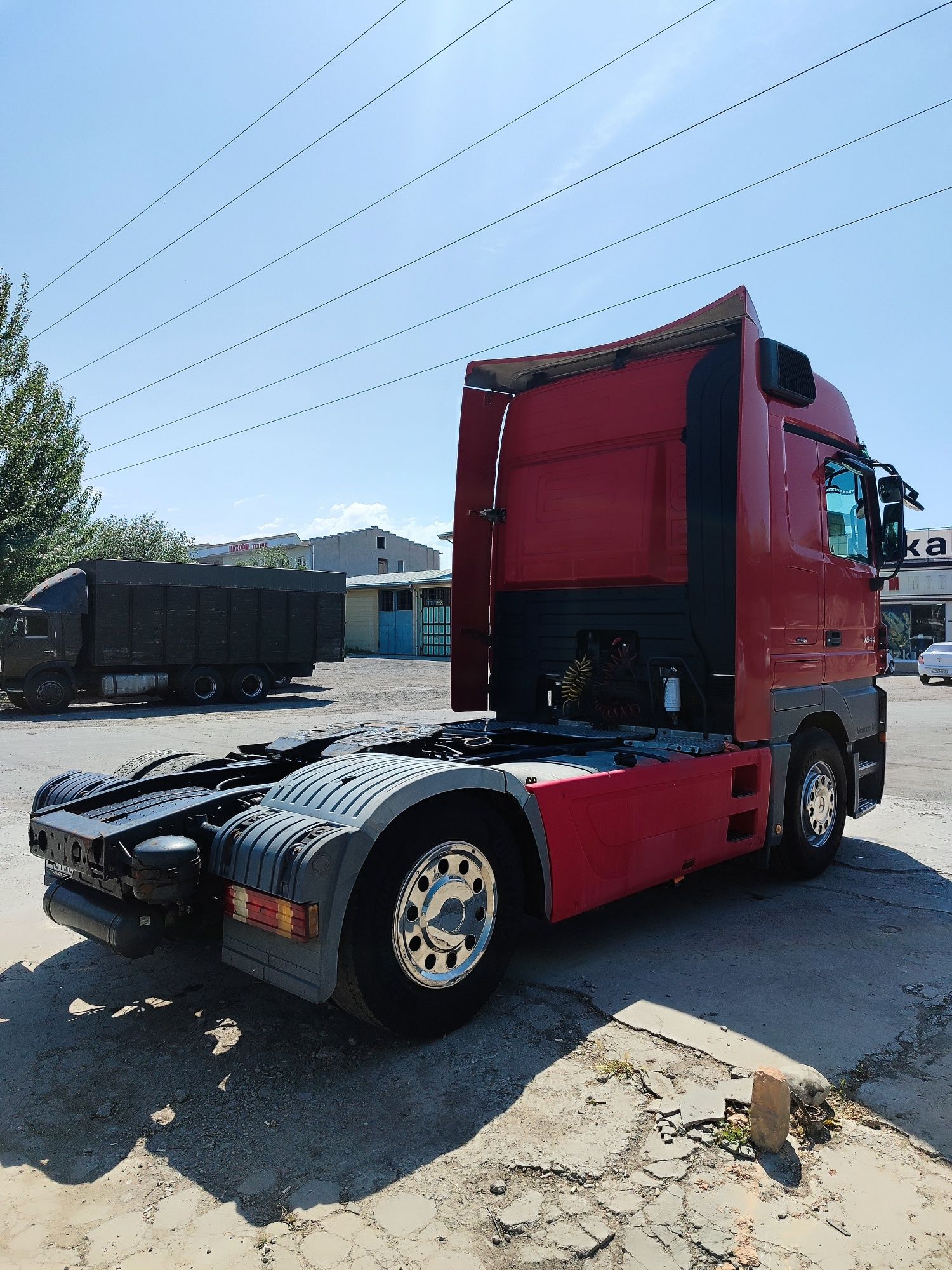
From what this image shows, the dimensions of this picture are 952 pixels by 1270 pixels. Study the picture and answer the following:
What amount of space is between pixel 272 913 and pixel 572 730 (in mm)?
2909

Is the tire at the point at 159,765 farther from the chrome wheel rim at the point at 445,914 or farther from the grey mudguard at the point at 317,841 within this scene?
the chrome wheel rim at the point at 445,914

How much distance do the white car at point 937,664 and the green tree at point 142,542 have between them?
143 ft

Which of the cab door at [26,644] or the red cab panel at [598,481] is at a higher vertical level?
the red cab panel at [598,481]

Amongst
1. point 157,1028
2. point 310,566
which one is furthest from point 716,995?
point 310,566

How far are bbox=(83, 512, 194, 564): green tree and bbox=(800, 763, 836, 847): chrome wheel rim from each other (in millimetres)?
54675

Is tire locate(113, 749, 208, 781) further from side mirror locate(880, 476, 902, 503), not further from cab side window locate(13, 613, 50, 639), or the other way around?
cab side window locate(13, 613, 50, 639)

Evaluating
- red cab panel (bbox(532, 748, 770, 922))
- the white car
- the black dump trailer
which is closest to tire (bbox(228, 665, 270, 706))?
the black dump trailer

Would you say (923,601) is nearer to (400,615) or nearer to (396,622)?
(400,615)

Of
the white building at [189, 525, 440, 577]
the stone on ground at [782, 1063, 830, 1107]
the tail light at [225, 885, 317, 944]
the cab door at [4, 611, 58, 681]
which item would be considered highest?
the white building at [189, 525, 440, 577]

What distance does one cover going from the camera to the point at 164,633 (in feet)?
65.8

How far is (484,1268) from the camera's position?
2277 millimetres

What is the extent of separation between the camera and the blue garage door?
135 feet

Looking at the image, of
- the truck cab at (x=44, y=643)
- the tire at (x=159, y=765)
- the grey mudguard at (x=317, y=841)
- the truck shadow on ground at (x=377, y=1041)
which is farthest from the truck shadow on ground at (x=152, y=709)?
the grey mudguard at (x=317, y=841)

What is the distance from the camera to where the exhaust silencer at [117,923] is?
330 centimetres
